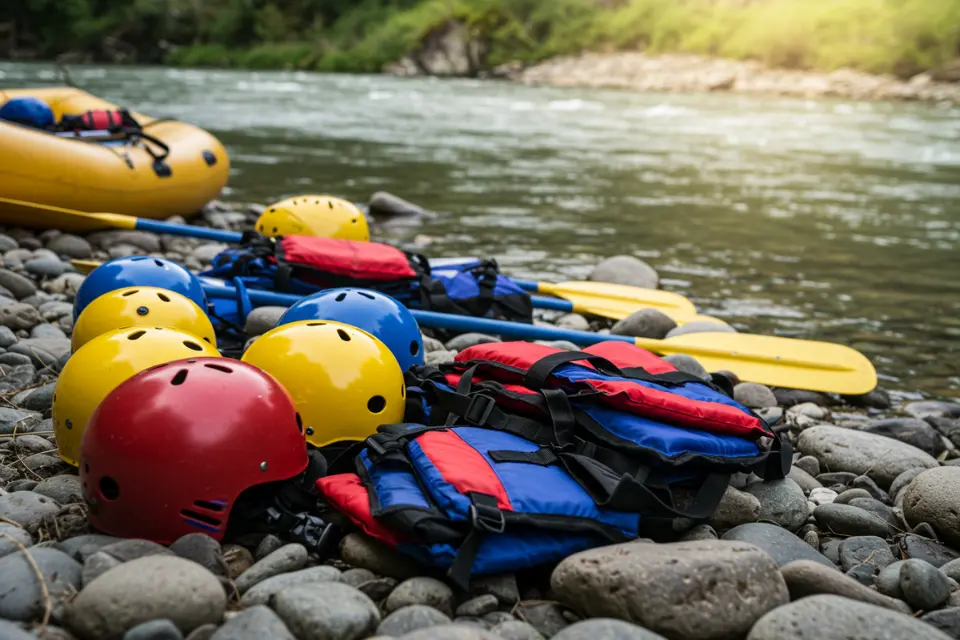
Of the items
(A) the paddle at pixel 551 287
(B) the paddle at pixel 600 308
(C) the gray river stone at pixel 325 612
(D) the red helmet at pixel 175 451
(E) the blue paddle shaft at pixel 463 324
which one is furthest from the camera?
(A) the paddle at pixel 551 287

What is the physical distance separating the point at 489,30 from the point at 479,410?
5317cm

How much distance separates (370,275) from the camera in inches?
206

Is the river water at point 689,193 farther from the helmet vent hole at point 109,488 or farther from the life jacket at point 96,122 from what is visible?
the helmet vent hole at point 109,488

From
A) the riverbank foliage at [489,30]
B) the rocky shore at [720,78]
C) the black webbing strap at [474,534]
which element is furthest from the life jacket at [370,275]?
the riverbank foliage at [489,30]

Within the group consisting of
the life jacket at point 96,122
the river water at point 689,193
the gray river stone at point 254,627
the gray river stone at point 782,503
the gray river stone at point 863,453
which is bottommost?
the river water at point 689,193

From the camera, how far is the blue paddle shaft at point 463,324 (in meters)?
4.88

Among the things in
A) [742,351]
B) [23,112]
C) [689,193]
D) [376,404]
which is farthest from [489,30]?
[376,404]

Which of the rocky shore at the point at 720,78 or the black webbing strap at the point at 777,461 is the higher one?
the rocky shore at the point at 720,78

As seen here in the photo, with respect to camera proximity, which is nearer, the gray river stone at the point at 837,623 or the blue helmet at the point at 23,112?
the gray river stone at the point at 837,623

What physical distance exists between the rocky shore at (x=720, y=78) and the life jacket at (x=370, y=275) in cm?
3312

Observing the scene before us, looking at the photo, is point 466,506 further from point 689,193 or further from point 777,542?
point 689,193

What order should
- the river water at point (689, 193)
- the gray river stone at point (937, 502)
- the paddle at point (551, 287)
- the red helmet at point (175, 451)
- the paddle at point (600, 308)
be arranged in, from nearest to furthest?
the red helmet at point (175, 451)
the gray river stone at point (937, 502)
the paddle at point (600, 308)
the paddle at point (551, 287)
the river water at point (689, 193)

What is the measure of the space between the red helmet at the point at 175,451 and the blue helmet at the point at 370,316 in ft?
3.73

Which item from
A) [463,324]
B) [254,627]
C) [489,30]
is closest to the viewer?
[254,627]
